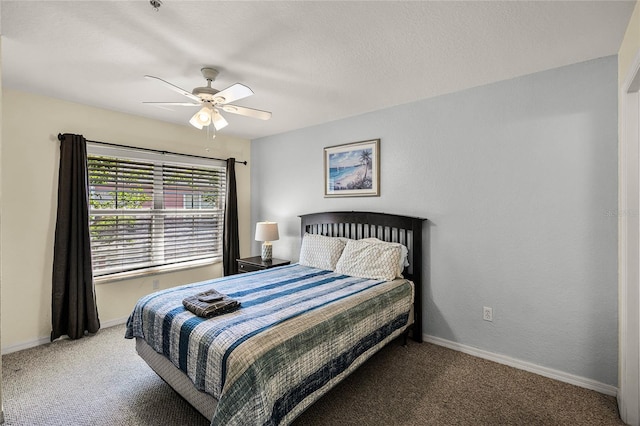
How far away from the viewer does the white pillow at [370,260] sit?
2893mm

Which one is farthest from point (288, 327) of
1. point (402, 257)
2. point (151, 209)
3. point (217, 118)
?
point (151, 209)

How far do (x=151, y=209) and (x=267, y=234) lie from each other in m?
1.45

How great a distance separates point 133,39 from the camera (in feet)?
6.51

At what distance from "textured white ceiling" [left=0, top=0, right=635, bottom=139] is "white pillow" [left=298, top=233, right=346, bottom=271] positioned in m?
1.57

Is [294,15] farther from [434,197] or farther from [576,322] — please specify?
[576,322]

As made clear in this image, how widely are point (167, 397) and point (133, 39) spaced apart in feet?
8.03

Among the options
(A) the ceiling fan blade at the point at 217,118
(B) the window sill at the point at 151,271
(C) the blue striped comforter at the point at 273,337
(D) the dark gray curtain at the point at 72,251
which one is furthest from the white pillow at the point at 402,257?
(D) the dark gray curtain at the point at 72,251

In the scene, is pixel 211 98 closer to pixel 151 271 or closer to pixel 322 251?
pixel 322 251

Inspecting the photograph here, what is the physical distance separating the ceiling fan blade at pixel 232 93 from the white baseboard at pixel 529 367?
2770 mm

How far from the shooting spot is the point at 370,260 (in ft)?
9.85

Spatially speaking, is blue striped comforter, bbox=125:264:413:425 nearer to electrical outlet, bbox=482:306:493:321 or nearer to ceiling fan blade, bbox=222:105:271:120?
electrical outlet, bbox=482:306:493:321

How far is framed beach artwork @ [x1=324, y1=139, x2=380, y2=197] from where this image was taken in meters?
3.44

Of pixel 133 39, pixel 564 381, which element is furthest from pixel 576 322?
pixel 133 39

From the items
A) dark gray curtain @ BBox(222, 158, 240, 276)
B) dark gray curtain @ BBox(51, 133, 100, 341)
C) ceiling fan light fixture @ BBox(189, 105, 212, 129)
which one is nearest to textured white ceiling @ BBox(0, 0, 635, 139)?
ceiling fan light fixture @ BBox(189, 105, 212, 129)
